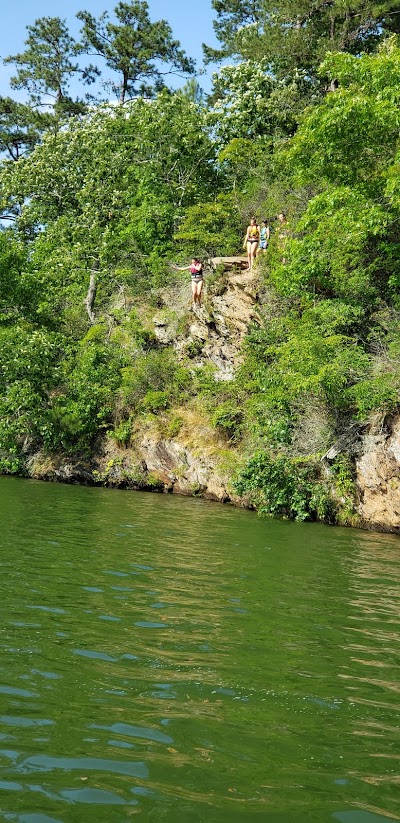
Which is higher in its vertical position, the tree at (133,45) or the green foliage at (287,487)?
the tree at (133,45)

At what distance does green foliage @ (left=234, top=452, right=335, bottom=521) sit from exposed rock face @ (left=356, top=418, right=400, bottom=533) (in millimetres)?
1104

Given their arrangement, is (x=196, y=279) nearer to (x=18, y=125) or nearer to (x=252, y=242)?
(x=252, y=242)

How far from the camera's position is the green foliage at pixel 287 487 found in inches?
738

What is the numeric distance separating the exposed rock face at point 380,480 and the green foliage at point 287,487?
1.10 meters

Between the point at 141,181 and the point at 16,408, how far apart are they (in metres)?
13.7

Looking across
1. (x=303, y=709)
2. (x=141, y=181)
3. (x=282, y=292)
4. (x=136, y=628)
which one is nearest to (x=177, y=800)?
(x=303, y=709)

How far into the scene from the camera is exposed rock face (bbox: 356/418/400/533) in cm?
1741

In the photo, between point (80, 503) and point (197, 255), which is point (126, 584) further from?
point (197, 255)

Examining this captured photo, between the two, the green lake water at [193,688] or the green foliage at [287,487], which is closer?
the green lake water at [193,688]

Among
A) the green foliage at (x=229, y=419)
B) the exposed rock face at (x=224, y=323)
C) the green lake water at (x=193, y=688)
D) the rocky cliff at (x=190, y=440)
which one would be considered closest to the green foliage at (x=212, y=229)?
the rocky cliff at (x=190, y=440)

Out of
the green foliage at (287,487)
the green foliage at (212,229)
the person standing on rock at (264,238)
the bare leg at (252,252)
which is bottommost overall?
the green foliage at (287,487)

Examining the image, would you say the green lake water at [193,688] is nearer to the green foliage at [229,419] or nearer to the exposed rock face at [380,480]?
the exposed rock face at [380,480]

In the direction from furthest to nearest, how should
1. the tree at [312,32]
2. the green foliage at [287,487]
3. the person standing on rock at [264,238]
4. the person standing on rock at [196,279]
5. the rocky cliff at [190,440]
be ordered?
the tree at [312,32], the person standing on rock at [264,238], the person standing on rock at [196,279], the rocky cliff at [190,440], the green foliage at [287,487]

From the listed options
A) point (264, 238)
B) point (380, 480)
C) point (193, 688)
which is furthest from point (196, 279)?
point (193, 688)
